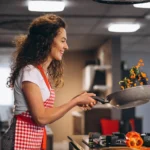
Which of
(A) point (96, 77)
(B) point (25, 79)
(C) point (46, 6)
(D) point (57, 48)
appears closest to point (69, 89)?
(A) point (96, 77)

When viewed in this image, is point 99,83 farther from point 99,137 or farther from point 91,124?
point 99,137

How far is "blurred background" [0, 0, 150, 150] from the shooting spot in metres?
6.05

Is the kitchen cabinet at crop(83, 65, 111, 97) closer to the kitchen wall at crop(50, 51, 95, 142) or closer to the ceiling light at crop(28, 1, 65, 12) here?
the kitchen wall at crop(50, 51, 95, 142)

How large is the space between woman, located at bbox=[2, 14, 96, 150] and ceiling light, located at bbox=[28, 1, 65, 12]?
349cm

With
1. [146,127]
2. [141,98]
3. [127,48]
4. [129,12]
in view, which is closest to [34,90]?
[141,98]

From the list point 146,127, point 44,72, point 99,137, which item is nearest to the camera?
point 44,72

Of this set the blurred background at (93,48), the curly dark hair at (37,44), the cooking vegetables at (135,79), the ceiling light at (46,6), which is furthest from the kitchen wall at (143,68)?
the curly dark hair at (37,44)

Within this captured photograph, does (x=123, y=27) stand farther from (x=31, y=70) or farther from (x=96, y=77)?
(x=31, y=70)

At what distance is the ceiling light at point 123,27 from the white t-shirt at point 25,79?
529 centimetres

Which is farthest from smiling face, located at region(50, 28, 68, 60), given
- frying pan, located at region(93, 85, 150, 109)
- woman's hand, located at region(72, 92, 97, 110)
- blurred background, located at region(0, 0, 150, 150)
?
blurred background, located at region(0, 0, 150, 150)

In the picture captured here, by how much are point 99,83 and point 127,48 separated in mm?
2019

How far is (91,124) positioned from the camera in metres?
8.00

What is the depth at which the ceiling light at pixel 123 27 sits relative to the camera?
7.15 metres

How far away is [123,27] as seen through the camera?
736 cm
